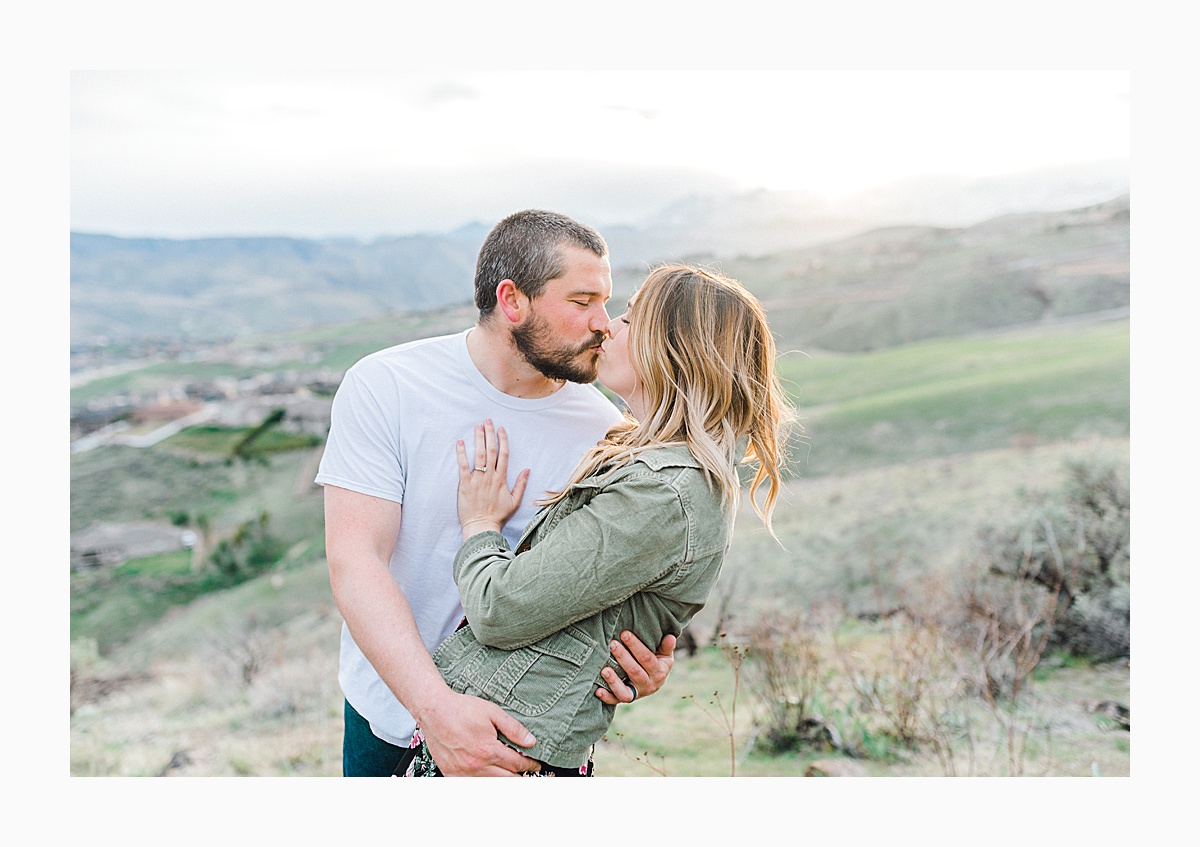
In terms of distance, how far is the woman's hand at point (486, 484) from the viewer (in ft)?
5.47

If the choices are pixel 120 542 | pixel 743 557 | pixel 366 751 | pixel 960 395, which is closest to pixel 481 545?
pixel 366 751

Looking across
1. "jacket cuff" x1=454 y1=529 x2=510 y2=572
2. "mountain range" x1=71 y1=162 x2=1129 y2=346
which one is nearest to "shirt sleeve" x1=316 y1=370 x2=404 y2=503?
"jacket cuff" x1=454 y1=529 x2=510 y2=572

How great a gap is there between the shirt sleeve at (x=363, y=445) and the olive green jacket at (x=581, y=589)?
26cm

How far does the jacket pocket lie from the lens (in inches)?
61.4

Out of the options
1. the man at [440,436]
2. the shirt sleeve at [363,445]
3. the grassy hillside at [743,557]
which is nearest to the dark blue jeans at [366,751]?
the man at [440,436]

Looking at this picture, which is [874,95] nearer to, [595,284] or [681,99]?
[681,99]

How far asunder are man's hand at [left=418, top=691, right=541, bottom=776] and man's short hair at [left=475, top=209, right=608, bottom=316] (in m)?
0.78

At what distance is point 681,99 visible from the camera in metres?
5.52

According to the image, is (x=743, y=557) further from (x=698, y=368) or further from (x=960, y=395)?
(x=698, y=368)

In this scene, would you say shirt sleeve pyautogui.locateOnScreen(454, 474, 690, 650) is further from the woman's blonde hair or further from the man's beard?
the man's beard

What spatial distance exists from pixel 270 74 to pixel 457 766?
4895mm

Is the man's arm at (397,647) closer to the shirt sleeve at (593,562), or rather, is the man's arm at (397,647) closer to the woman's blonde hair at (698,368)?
the shirt sleeve at (593,562)
